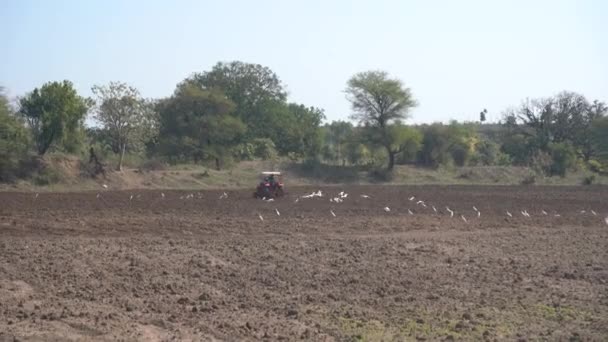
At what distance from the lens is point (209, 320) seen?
11484 millimetres

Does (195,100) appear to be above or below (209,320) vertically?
above

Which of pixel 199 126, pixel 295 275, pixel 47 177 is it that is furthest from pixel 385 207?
pixel 199 126

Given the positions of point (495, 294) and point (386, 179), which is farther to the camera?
point (386, 179)

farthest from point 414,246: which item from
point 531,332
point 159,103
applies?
point 159,103

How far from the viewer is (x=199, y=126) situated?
208 ft

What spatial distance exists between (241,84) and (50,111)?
35.0 m

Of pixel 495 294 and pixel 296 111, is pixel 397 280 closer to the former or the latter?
pixel 495 294

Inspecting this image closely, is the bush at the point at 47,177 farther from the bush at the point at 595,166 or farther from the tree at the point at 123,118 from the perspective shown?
the bush at the point at 595,166

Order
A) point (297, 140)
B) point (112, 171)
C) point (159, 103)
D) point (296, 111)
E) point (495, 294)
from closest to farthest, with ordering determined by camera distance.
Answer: point (495, 294) < point (112, 171) < point (159, 103) < point (297, 140) < point (296, 111)

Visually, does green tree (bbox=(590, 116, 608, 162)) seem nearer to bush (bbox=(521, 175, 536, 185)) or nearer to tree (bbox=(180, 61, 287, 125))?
bush (bbox=(521, 175, 536, 185))

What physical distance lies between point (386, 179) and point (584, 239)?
133 feet

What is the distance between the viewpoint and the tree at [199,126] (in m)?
63.2

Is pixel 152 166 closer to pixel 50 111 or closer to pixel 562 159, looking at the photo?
pixel 50 111

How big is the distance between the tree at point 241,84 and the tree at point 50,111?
104 feet
